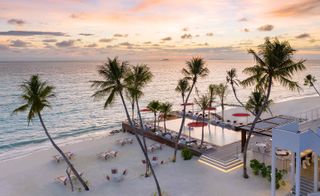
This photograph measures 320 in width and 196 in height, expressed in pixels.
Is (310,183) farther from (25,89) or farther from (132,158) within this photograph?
(25,89)

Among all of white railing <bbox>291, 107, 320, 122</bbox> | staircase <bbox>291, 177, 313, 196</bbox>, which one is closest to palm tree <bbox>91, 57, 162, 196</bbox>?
staircase <bbox>291, 177, 313, 196</bbox>

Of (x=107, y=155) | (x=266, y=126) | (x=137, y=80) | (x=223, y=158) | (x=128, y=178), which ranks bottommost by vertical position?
(x=128, y=178)

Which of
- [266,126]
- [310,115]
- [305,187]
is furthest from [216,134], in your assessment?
[310,115]

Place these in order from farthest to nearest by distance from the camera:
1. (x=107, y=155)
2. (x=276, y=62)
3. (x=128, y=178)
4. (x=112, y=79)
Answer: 1. (x=107, y=155)
2. (x=128, y=178)
3. (x=112, y=79)
4. (x=276, y=62)

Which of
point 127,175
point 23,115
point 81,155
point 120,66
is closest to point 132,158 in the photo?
point 127,175

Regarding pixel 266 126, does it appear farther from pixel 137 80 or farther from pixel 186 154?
pixel 137 80
